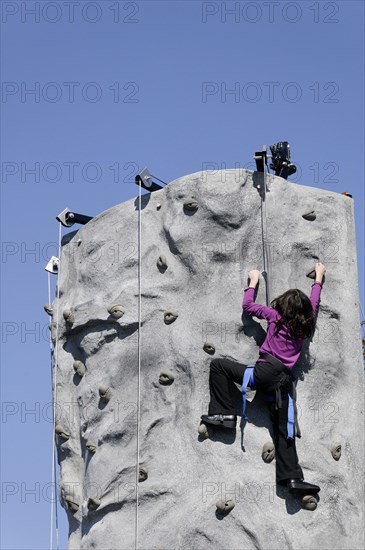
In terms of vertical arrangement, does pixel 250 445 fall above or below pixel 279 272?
below

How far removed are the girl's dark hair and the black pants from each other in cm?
34

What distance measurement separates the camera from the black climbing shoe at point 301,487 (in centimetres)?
916

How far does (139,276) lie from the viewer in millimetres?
10227

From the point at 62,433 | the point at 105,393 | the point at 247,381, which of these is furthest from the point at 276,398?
the point at 62,433

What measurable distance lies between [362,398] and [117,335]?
208 centimetres

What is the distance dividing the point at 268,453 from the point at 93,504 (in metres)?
1.49

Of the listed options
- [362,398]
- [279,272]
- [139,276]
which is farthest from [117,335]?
[362,398]

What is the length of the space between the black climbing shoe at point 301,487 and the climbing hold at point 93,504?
1.56 meters

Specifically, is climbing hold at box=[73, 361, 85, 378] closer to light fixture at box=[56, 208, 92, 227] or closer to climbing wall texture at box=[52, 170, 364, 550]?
climbing wall texture at box=[52, 170, 364, 550]

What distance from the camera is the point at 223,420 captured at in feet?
30.9

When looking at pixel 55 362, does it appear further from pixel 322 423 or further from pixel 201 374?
pixel 322 423

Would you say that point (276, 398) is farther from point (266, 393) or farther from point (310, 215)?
point (310, 215)

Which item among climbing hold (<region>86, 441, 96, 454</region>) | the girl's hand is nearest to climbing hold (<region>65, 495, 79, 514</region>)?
climbing hold (<region>86, 441, 96, 454</region>)

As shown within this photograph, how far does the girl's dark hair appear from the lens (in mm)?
9430
